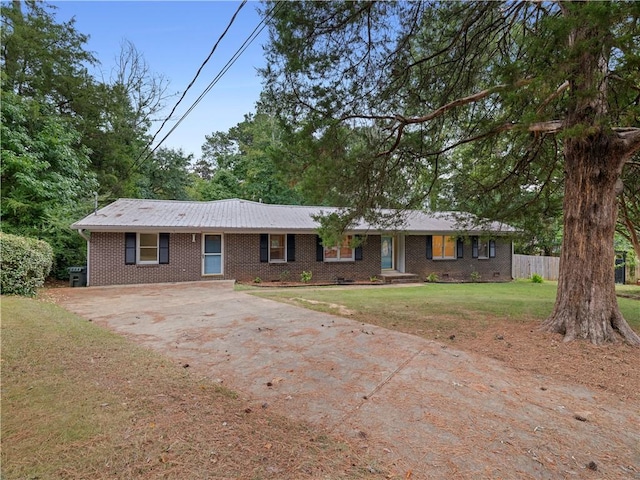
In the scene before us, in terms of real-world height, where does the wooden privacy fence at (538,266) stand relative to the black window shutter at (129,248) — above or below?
below

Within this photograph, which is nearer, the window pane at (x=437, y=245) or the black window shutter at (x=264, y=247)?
the black window shutter at (x=264, y=247)

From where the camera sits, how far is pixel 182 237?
13.7 m

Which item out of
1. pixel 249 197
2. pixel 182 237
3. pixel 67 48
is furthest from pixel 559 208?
pixel 67 48

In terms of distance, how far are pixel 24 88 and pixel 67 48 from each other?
337 cm

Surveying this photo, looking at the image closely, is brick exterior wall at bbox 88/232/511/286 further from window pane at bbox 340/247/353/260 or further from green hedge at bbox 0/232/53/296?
green hedge at bbox 0/232/53/296

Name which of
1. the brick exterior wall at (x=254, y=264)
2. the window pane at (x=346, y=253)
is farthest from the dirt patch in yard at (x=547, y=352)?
the window pane at (x=346, y=253)

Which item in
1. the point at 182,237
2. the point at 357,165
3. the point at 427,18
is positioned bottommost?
the point at 182,237

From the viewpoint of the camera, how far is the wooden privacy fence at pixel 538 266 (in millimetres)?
19469

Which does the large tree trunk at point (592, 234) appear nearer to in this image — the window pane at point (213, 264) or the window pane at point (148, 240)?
the window pane at point (213, 264)

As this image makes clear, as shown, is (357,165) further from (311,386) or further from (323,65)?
(311,386)

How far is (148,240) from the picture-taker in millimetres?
13445

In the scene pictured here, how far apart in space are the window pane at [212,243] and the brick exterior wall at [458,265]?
29.8ft

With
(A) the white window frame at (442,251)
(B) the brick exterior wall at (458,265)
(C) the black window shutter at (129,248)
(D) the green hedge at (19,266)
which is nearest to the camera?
(D) the green hedge at (19,266)

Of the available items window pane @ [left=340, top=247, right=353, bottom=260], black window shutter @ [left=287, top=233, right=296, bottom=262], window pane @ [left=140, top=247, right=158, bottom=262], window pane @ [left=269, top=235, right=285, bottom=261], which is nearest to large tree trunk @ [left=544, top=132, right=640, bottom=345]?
black window shutter @ [left=287, top=233, right=296, bottom=262]
